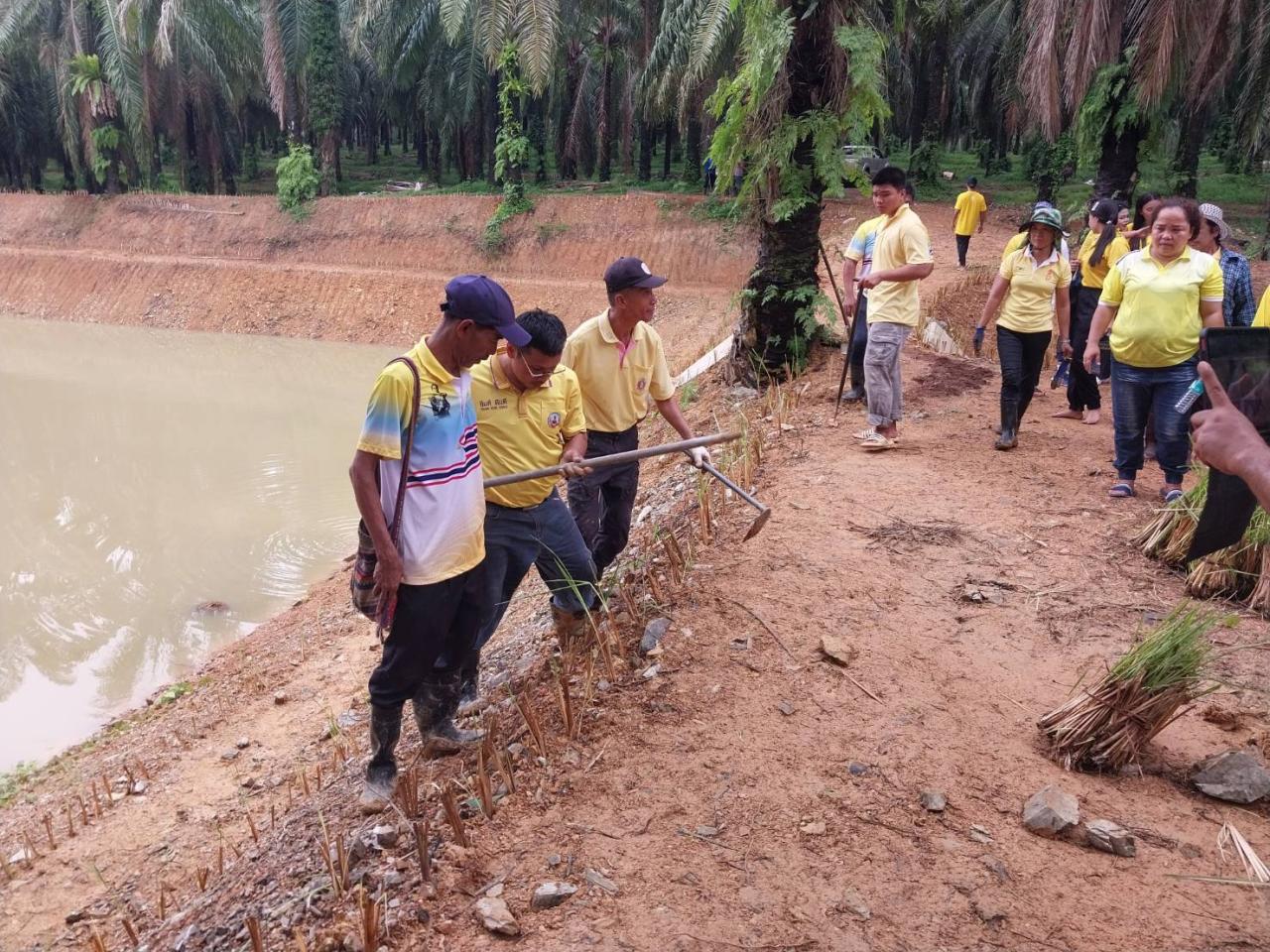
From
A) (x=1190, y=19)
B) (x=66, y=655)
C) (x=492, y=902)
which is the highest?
(x=1190, y=19)

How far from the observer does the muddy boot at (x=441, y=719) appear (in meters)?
3.63

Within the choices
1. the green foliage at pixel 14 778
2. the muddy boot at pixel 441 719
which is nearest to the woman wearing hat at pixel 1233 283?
the muddy boot at pixel 441 719

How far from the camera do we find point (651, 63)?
2042 cm

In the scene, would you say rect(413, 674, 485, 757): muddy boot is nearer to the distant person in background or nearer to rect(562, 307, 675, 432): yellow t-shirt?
rect(562, 307, 675, 432): yellow t-shirt

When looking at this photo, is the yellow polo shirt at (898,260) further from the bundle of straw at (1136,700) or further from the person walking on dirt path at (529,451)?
the bundle of straw at (1136,700)

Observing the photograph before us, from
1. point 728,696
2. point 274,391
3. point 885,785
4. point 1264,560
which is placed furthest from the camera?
point 274,391

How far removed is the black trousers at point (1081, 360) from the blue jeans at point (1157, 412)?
187 centimetres

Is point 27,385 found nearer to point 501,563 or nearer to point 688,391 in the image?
point 688,391

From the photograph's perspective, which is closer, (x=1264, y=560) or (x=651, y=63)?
(x=1264, y=560)

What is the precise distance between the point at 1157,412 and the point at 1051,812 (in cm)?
326

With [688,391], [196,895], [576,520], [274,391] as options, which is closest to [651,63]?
[274,391]

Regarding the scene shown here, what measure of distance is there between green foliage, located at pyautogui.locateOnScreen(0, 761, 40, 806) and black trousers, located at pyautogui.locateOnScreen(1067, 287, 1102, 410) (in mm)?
7733

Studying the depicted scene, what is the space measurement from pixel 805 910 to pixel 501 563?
1692mm

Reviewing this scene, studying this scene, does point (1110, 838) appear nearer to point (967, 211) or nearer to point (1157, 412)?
point (1157, 412)
